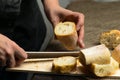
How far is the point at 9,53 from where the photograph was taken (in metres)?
0.77

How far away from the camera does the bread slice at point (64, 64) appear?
0.77 meters

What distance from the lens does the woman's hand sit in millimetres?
770

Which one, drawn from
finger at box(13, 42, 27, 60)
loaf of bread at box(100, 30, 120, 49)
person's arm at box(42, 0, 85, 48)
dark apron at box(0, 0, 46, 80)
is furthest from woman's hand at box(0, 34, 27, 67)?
loaf of bread at box(100, 30, 120, 49)

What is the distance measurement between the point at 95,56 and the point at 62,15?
0.28 meters

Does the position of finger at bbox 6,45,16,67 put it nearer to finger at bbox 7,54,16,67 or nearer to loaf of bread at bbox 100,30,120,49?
finger at bbox 7,54,16,67

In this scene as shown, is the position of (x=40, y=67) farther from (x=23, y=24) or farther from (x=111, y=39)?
Result: (x=111, y=39)

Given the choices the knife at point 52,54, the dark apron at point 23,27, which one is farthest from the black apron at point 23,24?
the knife at point 52,54

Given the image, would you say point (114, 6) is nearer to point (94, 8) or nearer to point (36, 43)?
point (94, 8)

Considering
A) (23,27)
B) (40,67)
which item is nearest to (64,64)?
(40,67)

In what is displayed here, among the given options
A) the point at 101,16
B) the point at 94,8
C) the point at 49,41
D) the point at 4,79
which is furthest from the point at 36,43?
the point at 94,8

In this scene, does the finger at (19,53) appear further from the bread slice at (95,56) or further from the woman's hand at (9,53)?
the bread slice at (95,56)

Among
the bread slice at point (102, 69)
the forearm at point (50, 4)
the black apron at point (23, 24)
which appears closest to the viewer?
the bread slice at point (102, 69)

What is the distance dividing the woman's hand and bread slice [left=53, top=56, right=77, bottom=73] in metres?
0.09

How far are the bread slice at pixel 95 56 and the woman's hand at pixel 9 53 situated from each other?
0.16 meters
